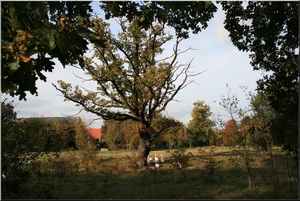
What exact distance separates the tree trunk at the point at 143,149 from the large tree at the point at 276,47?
12.1 m

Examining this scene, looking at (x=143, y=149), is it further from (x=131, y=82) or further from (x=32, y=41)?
(x=32, y=41)

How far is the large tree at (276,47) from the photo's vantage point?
620cm

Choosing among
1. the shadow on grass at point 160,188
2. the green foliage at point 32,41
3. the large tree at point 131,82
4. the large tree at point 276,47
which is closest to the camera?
the green foliage at point 32,41

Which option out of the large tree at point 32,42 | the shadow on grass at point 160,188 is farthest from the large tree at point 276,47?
the large tree at point 32,42

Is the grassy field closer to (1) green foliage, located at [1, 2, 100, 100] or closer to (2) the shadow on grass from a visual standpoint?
(2) the shadow on grass

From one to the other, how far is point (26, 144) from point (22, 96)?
3.82 meters

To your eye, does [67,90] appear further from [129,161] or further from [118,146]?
[118,146]

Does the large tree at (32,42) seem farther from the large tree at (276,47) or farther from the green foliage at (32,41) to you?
the large tree at (276,47)

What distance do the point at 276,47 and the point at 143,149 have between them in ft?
43.3

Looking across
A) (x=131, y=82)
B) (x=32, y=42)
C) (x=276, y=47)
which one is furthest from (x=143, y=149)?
(x=32, y=42)

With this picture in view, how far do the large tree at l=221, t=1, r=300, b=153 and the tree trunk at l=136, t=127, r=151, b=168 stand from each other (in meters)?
12.1

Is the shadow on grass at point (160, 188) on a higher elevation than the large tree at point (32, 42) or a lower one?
lower

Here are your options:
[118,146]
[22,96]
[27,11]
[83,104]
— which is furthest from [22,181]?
[118,146]

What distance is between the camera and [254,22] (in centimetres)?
668
